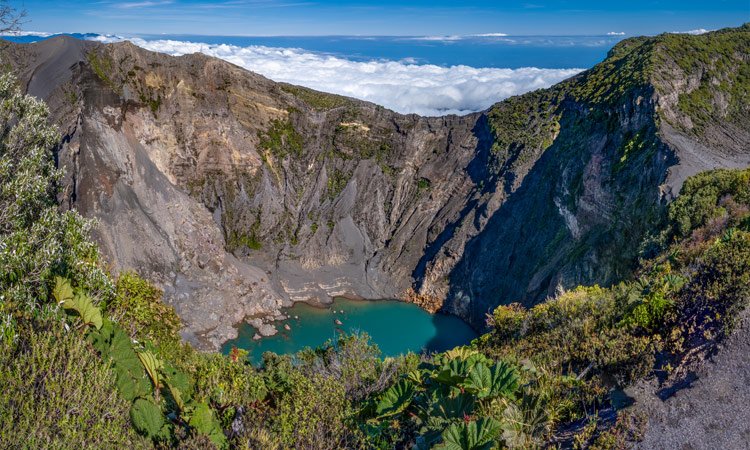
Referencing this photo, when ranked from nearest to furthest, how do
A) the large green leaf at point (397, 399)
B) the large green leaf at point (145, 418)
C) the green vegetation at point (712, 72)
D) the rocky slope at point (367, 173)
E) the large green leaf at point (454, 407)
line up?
the large green leaf at point (145, 418) → the large green leaf at point (454, 407) → the large green leaf at point (397, 399) → the rocky slope at point (367, 173) → the green vegetation at point (712, 72)

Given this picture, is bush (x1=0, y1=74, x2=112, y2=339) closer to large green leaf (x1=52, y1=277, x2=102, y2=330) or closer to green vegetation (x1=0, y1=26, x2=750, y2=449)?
green vegetation (x1=0, y1=26, x2=750, y2=449)

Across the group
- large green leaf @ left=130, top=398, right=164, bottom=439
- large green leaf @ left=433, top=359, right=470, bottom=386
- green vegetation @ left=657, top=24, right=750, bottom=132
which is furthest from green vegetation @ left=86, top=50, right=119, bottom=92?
green vegetation @ left=657, top=24, right=750, bottom=132

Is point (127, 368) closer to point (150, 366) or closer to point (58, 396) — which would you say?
point (150, 366)

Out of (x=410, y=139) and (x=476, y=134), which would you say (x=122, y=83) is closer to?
(x=410, y=139)

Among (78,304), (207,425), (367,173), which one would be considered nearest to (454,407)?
(207,425)

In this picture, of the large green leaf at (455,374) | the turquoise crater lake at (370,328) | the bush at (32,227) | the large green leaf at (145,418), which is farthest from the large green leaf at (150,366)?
the turquoise crater lake at (370,328)

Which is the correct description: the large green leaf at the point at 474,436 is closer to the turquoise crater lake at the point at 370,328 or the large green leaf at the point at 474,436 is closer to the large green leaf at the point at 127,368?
the large green leaf at the point at 127,368
